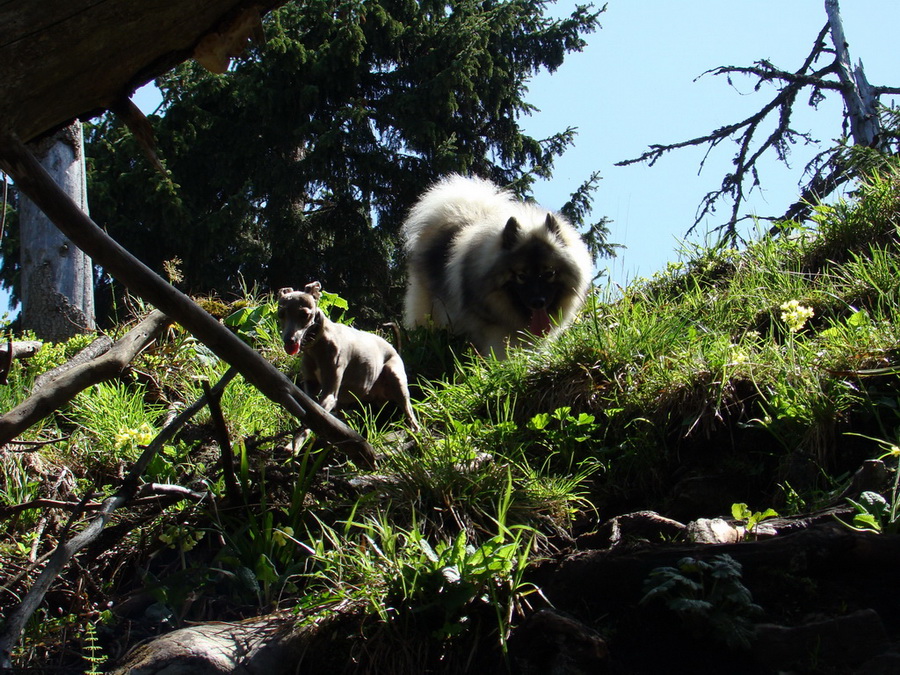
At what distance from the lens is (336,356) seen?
12.9 ft

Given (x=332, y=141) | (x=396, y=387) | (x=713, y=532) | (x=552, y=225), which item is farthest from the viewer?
(x=332, y=141)

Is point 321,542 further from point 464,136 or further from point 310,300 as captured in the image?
point 464,136

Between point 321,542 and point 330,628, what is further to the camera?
point 321,542

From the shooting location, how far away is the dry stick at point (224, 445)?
10.5 feet

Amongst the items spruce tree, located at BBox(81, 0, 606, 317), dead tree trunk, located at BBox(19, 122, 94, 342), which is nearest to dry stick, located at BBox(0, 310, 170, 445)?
dead tree trunk, located at BBox(19, 122, 94, 342)

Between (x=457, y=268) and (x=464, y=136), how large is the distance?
25.8 ft

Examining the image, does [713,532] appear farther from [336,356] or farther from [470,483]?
[336,356]

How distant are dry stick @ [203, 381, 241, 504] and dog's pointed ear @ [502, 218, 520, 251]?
360cm

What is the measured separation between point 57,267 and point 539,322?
5338mm

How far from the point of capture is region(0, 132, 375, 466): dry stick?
2.22 meters

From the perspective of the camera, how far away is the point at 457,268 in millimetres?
6715

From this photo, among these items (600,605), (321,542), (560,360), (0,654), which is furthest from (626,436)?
(0,654)

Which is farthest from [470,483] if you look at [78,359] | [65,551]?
[78,359]

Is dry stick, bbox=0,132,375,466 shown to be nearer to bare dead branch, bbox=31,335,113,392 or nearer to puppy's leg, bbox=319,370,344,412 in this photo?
puppy's leg, bbox=319,370,344,412
